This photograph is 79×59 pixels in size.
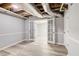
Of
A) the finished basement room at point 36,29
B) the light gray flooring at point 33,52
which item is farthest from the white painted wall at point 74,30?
the light gray flooring at point 33,52

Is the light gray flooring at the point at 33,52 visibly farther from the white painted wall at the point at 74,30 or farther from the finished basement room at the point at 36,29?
the white painted wall at the point at 74,30

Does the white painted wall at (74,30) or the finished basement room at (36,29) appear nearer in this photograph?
the white painted wall at (74,30)

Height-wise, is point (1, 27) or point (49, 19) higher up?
point (49, 19)

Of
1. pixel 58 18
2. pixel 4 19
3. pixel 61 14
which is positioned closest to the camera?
pixel 4 19

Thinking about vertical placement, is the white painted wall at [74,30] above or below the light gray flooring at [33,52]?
above

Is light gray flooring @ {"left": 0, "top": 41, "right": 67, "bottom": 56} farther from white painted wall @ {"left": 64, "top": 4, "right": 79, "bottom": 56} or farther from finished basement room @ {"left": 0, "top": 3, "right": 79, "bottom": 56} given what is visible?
white painted wall @ {"left": 64, "top": 4, "right": 79, "bottom": 56}

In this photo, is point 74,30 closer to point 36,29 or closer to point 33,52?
point 33,52

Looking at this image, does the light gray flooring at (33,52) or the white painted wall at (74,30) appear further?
the light gray flooring at (33,52)

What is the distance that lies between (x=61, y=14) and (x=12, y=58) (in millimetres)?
5144

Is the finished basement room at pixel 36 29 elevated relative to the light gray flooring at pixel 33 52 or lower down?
elevated

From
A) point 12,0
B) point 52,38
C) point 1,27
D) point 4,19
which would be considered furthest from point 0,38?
point 12,0

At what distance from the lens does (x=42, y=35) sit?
26.6 feet

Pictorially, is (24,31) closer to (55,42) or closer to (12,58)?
(55,42)

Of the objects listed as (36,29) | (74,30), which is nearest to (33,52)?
(74,30)
